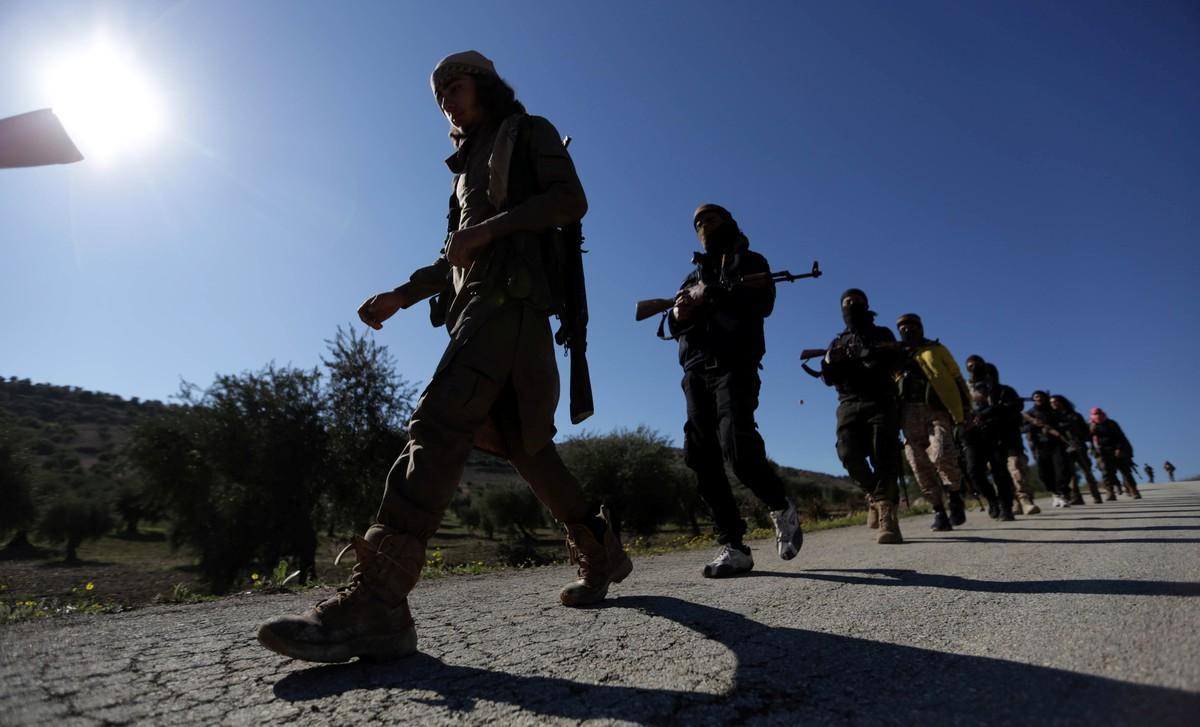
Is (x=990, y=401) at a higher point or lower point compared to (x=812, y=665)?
higher

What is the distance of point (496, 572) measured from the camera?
462 cm

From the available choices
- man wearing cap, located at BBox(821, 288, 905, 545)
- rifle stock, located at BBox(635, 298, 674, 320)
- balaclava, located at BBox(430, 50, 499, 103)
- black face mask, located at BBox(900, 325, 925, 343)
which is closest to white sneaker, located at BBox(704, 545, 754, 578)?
rifle stock, located at BBox(635, 298, 674, 320)

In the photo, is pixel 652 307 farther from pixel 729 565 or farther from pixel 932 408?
pixel 932 408

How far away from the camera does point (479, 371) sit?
6.52ft

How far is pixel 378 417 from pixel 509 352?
1803cm

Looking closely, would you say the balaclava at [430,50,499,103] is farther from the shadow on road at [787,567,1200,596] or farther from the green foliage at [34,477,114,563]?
the green foliage at [34,477,114,563]

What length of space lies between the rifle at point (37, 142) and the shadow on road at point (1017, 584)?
3448 millimetres

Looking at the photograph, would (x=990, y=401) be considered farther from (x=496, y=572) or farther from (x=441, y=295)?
(x=441, y=295)

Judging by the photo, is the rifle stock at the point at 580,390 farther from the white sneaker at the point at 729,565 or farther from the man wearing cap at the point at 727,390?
the white sneaker at the point at 729,565

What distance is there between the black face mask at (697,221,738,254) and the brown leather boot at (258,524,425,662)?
10.2 feet

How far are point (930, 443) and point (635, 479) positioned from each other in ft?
55.8

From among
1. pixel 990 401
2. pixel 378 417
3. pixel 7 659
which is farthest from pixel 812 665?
pixel 378 417

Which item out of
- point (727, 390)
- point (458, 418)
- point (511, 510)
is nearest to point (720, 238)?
point (727, 390)

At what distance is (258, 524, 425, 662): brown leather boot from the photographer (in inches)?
62.7
